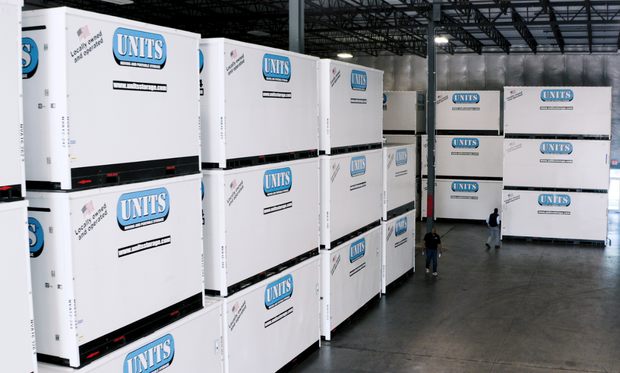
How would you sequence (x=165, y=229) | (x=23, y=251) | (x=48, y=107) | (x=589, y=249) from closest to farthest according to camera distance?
(x=23, y=251) → (x=48, y=107) → (x=165, y=229) → (x=589, y=249)

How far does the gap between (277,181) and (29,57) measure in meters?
3.57

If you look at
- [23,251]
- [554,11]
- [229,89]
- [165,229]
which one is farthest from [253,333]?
[554,11]

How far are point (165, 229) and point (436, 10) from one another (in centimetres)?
1302

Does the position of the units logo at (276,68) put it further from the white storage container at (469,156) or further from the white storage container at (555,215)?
the white storage container at (469,156)

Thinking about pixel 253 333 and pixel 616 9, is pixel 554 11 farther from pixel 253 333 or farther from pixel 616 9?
pixel 253 333

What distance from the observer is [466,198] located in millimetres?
20250

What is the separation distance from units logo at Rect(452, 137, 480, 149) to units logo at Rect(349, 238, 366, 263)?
10692 millimetres

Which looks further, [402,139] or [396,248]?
[402,139]

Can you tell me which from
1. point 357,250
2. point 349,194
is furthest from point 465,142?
point 349,194

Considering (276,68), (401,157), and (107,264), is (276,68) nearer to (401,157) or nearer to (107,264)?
(107,264)

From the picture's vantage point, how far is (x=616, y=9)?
1947cm

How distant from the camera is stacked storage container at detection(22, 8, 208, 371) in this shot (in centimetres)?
437

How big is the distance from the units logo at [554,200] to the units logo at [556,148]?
124 centimetres

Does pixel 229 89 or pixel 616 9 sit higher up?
pixel 616 9
